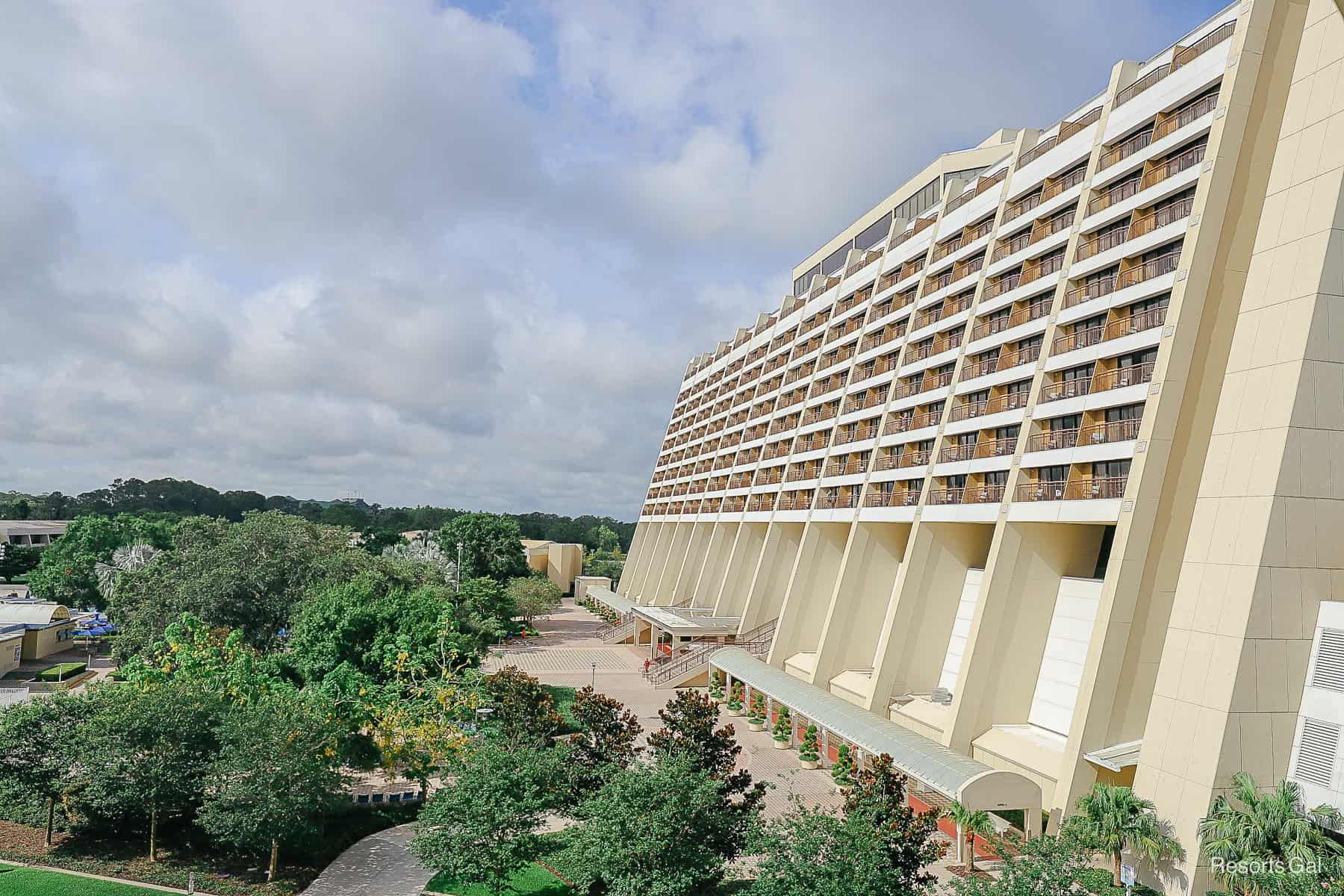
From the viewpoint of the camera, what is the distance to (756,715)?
4306 centimetres

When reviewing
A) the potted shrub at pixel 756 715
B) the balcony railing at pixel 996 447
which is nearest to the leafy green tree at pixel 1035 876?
the balcony railing at pixel 996 447

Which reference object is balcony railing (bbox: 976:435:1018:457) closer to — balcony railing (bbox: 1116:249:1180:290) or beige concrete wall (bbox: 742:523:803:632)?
balcony railing (bbox: 1116:249:1180:290)

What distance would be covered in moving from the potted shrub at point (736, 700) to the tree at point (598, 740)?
16.9 meters

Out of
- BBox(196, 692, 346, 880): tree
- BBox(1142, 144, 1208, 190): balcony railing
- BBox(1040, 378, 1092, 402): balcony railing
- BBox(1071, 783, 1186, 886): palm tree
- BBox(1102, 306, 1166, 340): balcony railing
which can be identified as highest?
BBox(1142, 144, 1208, 190): balcony railing

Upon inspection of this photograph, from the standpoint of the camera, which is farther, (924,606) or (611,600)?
(611,600)

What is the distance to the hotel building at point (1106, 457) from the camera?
21.0m

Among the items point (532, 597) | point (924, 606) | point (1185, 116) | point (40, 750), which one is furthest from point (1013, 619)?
point (532, 597)

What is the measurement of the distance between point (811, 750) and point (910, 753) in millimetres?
8812

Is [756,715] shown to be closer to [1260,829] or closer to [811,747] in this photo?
[811,747]

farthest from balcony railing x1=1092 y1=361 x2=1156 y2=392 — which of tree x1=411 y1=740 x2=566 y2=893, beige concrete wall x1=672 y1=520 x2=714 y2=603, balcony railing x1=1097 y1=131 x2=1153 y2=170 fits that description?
beige concrete wall x1=672 y1=520 x2=714 y2=603

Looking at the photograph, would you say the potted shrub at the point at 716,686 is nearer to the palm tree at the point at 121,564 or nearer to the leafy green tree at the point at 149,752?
the leafy green tree at the point at 149,752

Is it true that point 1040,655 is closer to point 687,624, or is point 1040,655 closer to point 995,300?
point 995,300

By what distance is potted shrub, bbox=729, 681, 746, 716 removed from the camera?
149 feet

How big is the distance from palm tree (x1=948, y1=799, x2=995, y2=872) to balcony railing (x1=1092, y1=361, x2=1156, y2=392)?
14387mm
